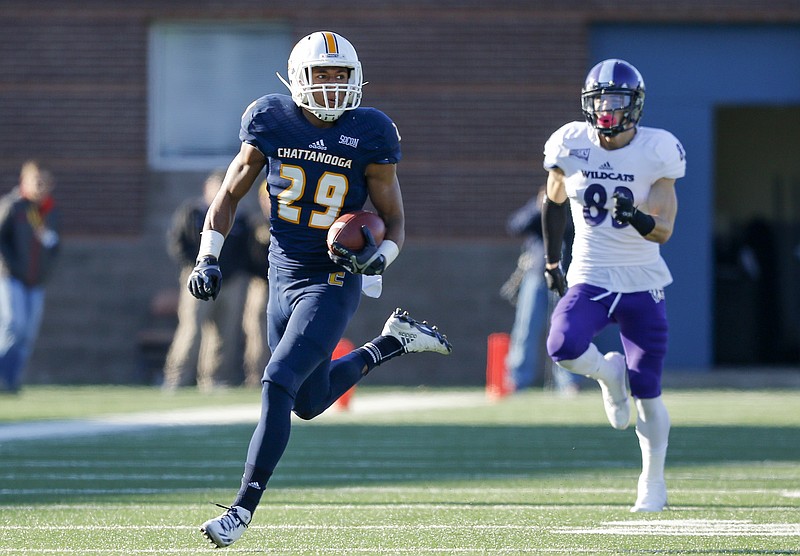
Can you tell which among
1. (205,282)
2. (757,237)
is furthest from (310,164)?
(757,237)

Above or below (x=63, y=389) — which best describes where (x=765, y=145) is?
above

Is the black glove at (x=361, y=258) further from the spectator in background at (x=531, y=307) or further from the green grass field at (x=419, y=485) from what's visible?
the spectator in background at (x=531, y=307)

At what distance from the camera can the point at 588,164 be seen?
704cm

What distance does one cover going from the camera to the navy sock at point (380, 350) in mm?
6879

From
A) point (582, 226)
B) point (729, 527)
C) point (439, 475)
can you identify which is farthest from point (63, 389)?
point (729, 527)

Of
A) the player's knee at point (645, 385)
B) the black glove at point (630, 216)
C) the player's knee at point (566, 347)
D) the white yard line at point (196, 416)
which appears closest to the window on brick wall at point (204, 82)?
the white yard line at point (196, 416)

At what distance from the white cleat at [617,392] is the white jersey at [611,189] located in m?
0.39

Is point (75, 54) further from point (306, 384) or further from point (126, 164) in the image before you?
point (306, 384)

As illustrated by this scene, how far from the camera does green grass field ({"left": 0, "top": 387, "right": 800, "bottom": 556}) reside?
5.75 metres

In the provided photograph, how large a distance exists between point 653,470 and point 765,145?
15.2 meters

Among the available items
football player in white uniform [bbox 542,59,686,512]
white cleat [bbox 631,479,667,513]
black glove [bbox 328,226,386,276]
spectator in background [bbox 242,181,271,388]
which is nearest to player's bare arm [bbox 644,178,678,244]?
football player in white uniform [bbox 542,59,686,512]

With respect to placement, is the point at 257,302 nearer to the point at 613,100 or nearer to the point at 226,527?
the point at 613,100

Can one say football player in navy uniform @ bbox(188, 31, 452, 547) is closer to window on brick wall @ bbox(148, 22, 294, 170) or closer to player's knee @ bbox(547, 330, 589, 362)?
player's knee @ bbox(547, 330, 589, 362)

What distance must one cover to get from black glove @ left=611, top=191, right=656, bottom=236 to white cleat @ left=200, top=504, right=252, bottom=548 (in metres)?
2.06
